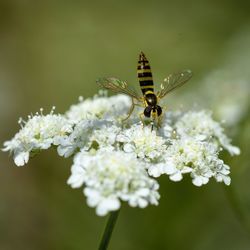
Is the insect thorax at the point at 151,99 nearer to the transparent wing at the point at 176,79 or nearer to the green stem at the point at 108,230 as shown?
the transparent wing at the point at 176,79

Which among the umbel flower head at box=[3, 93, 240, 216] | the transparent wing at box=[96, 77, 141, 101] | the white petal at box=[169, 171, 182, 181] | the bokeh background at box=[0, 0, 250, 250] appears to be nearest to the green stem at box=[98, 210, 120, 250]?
the umbel flower head at box=[3, 93, 240, 216]

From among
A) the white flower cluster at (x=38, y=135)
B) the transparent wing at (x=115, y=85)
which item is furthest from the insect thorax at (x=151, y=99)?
the white flower cluster at (x=38, y=135)

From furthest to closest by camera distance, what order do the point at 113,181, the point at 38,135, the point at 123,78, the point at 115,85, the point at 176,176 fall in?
1. the point at 123,78
2. the point at 115,85
3. the point at 38,135
4. the point at 176,176
5. the point at 113,181

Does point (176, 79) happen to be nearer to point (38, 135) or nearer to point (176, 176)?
point (176, 176)

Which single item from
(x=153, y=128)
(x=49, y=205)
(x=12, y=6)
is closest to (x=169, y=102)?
(x=49, y=205)

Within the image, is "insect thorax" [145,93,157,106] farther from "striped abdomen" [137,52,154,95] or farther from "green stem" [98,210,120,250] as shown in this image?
"green stem" [98,210,120,250]

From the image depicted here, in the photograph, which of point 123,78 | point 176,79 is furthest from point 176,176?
point 123,78

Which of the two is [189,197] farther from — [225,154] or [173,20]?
[173,20]

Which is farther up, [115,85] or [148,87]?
[148,87]
